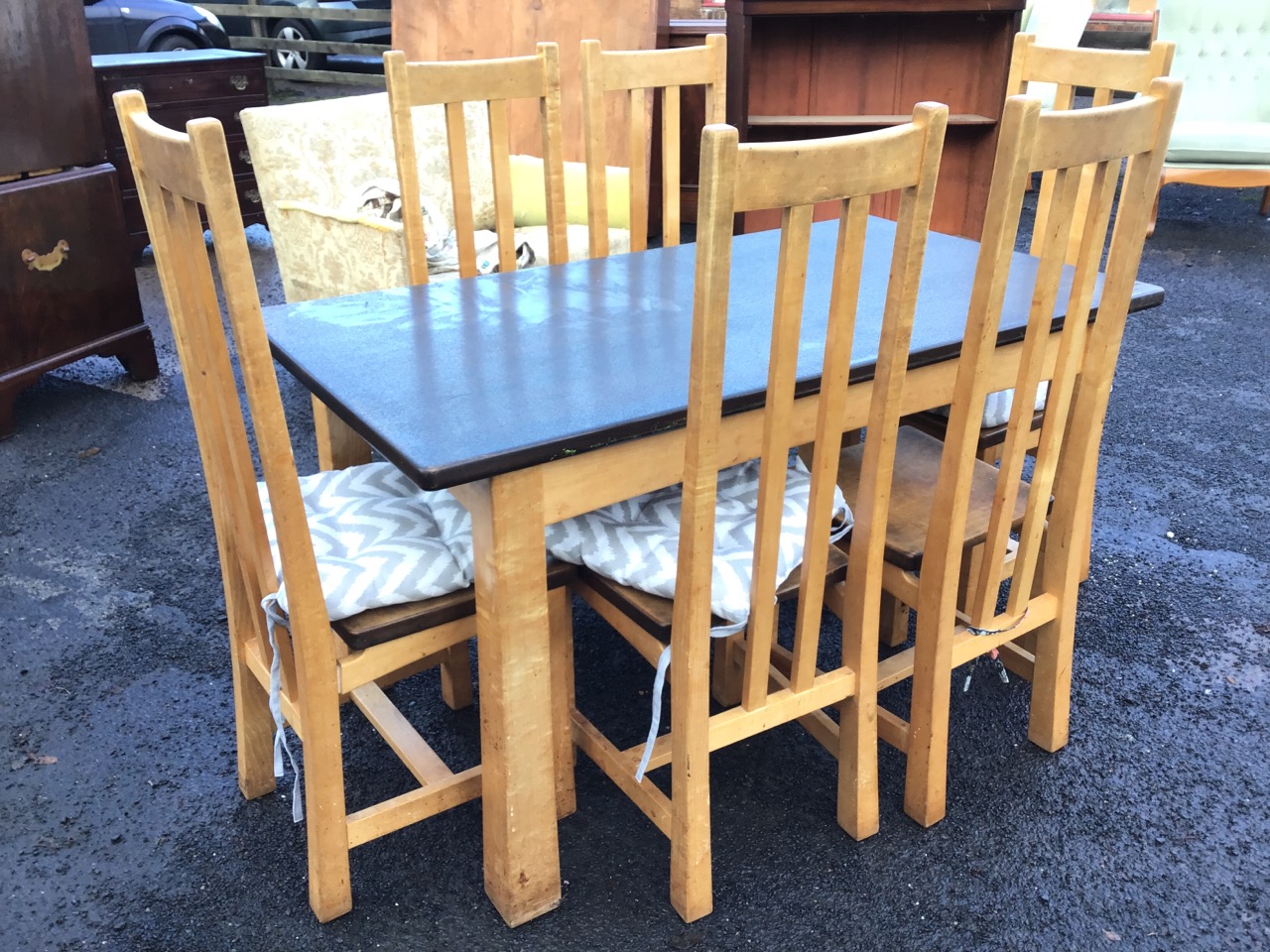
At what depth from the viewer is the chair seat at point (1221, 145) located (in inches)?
183

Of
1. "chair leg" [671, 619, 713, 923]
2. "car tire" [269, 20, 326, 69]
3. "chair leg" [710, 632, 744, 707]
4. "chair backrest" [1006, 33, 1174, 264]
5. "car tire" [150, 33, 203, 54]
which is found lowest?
"chair leg" [710, 632, 744, 707]

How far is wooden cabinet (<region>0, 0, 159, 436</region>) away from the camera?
2.91 meters

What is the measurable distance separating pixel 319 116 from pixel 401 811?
2221 millimetres

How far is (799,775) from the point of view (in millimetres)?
1862

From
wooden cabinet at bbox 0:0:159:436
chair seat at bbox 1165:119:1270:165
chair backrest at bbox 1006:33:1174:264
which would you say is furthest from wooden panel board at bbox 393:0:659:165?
chair backrest at bbox 1006:33:1174:264

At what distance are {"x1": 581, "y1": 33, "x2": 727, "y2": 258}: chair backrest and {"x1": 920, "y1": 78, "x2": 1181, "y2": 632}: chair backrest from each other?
2.91 ft

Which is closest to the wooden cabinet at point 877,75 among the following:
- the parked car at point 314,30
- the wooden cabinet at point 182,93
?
the wooden cabinet at point 182,93

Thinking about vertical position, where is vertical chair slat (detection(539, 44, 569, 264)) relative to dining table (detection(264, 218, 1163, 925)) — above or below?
above

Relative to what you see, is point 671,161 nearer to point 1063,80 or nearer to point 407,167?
point 407,167

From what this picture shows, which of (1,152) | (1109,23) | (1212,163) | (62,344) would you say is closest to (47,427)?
(62,344)

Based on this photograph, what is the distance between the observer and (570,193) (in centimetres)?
341

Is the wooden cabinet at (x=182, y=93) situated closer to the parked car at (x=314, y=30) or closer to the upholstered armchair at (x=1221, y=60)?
the parked car at (x=314, y=30)

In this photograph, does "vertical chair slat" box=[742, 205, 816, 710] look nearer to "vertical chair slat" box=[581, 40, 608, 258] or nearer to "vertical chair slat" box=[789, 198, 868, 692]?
"vertical chair slat" box=[789, 198, 868, 692]

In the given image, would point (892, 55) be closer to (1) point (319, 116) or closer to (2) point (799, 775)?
(1) point (319, 116)
